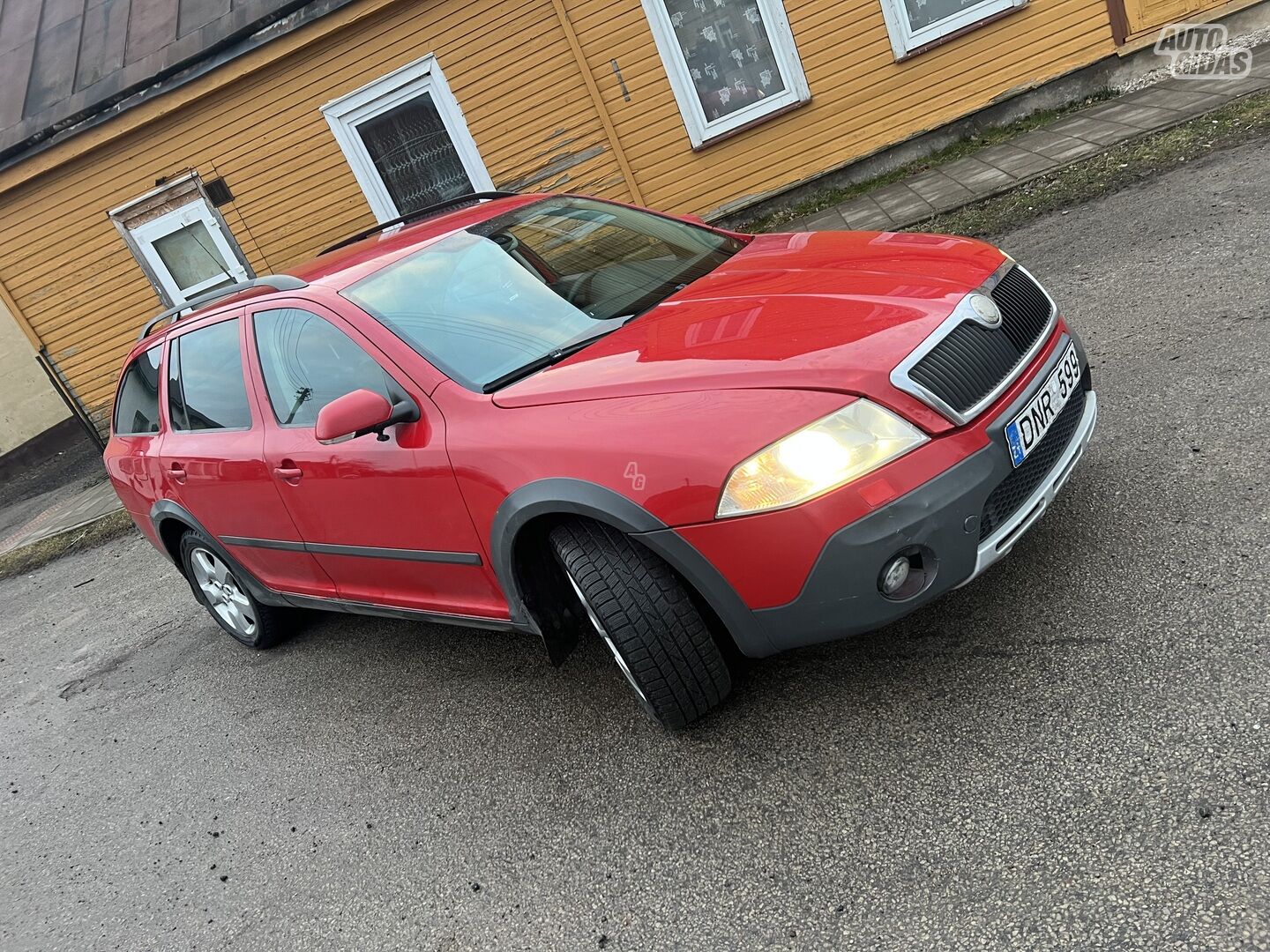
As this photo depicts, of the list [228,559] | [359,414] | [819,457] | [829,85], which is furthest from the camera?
[829,85]

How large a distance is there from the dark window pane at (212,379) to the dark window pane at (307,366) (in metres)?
0.23

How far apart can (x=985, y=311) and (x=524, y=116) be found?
25.2 ft

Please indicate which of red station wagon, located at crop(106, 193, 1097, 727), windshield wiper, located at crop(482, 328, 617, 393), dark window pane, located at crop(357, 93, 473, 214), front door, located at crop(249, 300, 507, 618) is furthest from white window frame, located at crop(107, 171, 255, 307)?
windshield wiper, located at crop(482, 328, 617, 393)

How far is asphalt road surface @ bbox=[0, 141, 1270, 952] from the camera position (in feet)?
6.77

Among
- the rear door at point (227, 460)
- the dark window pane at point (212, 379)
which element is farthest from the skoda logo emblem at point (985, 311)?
the dark window pane at point (212, 379)

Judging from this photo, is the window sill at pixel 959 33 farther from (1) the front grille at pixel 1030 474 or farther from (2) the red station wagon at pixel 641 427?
(1) the front grille at pixel 1030 474

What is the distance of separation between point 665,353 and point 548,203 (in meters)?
1.65

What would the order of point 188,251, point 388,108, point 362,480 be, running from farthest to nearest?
point 188,251 → point 388,108 → point 362,480

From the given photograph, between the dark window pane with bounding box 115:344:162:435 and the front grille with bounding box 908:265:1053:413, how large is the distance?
3.88 meters

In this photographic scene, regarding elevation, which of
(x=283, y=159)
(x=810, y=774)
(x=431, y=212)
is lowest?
(x=810, y=774)

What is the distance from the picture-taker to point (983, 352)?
2590 millimetres

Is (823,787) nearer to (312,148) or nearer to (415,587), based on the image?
(415,587)

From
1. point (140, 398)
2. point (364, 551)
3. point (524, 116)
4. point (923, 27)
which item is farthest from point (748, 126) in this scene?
Answer: point (364, 551)

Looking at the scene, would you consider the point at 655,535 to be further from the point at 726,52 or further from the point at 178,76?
the point at 178,76
